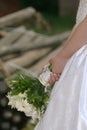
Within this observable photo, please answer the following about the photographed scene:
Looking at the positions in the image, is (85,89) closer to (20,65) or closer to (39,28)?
(20,65)

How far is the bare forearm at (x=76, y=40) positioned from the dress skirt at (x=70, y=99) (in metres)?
0.02

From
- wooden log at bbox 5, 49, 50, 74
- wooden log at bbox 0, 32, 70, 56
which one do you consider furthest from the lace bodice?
wooden log at bbox 0, 32, 70, 56

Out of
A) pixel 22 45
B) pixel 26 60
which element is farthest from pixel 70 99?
pixel 22 45

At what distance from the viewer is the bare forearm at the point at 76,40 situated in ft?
6.58

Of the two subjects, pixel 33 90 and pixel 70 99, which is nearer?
pixel 70 99

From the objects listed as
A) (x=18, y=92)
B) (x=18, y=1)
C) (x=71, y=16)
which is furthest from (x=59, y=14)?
(x=18, y=92)

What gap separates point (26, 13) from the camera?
17.1 feet

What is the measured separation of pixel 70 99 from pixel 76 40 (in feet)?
0.87

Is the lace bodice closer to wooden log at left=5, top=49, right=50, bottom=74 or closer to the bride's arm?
the bride's arm

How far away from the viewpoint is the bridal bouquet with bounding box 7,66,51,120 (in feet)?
7.28

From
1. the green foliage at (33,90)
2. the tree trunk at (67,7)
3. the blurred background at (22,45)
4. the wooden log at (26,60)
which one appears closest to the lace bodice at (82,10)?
the green foliage at (33,90)

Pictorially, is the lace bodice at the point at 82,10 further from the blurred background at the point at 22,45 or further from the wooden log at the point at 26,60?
the wooden log at the point at 26,60

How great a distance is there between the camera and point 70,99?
2025 millimetres

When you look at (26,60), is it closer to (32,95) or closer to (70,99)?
(32,95)
